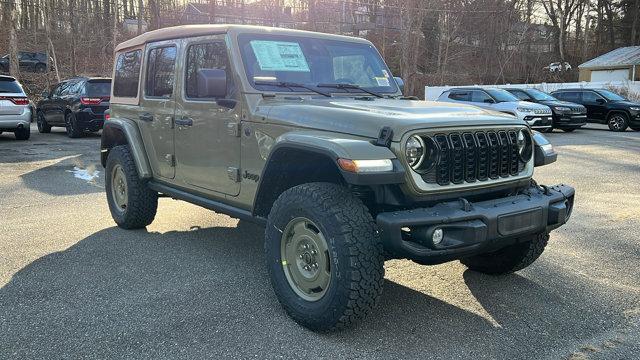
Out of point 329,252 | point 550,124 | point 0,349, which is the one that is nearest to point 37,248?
point 0,349

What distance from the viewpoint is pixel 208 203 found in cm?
465

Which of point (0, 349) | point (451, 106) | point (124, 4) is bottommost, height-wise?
point (0, 349)

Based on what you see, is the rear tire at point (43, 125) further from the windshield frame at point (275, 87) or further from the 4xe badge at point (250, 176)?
the 4xe badge at point (250, 176)

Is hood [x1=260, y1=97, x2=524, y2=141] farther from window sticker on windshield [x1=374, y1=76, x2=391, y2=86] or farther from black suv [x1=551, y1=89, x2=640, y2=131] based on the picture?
black suv [x1=551, y1=89, x2=640, y2=131]

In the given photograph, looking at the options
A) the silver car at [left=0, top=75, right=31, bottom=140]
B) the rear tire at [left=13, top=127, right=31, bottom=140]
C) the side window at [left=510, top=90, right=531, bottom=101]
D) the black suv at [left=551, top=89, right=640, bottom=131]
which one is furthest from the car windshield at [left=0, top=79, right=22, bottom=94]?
the black suv at [left=551, top=89, right=640, bottom=131]

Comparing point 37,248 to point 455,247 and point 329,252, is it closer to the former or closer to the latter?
point 329,252

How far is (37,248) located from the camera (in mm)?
5160

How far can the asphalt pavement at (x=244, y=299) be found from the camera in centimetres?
325

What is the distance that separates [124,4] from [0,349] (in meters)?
40.3

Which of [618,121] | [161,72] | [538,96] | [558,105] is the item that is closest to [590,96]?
[618,121]

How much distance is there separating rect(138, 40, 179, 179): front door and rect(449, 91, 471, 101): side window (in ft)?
46.1

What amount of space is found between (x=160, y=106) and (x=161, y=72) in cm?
34

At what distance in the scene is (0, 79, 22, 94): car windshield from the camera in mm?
13844

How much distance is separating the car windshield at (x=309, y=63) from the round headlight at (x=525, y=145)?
1366 mm
